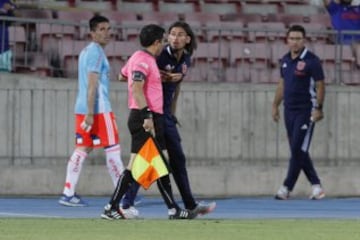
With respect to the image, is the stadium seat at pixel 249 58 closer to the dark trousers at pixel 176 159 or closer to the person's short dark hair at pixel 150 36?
the dark trousers at pixel 176 159

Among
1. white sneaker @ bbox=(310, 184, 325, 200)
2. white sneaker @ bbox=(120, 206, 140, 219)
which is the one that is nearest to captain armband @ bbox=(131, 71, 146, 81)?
white sneaker @ bbox=(120, 206, 140, 219)

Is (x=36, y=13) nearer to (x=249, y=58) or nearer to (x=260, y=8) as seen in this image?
(x=249, y=58)

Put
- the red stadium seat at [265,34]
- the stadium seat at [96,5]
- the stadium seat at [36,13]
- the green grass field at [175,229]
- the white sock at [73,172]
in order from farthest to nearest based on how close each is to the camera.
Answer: the stadium seat at [96,5], the stadium seat at [36,13], the red stadium seat at [265,34], the white sock at [73,172], the green grass field at [175,229]

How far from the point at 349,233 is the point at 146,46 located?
2983 mm

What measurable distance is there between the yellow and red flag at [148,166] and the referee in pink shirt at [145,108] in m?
0.06

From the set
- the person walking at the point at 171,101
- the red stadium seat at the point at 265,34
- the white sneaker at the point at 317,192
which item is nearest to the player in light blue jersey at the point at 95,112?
the person walking at the point at 171,101

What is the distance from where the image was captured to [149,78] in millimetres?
13320

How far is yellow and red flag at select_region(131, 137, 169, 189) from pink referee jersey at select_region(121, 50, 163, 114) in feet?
1.34

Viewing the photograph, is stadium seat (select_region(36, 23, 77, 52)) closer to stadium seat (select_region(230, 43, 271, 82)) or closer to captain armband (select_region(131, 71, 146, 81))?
stadium seat (select_region(230, 43, 271, 82))

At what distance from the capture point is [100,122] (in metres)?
15.6

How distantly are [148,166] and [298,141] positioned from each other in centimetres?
452

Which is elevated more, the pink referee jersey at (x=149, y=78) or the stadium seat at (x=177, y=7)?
the stadium seat at (x=177, y=7)

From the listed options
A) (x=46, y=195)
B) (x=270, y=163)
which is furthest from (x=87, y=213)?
(x=270, y=163)

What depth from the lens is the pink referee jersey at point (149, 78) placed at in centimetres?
1323
